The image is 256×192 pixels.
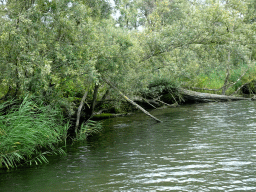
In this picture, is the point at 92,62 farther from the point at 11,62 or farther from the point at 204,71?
the point at 204,71

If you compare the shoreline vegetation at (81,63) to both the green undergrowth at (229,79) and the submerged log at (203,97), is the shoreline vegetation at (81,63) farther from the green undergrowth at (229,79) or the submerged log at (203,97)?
the green undergrowth at (229,79)

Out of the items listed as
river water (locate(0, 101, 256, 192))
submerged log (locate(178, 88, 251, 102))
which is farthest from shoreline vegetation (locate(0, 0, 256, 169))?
river water (locate(0, 101, 256, 192))

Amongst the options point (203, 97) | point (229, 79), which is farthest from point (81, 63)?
point (229, 79)

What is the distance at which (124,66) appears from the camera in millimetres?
14609

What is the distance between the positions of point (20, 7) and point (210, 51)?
1176 cm

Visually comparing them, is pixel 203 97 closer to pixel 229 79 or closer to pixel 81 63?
pixel 229 79

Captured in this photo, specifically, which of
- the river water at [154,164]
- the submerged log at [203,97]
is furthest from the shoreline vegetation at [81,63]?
the river water at [154,164]

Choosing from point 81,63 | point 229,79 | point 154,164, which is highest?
point 81,63

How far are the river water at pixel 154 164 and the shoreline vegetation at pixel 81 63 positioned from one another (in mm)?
904

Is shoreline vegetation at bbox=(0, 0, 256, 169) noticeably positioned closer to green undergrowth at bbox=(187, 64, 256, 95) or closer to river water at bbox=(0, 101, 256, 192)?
green undergrowth at bbox=(187, 64, 256, 95)

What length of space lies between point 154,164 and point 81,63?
5.44m

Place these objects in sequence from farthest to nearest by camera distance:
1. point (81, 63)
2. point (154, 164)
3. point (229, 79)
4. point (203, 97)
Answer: point (229, 79), point (203, 97), point (81, 63), point (154, 164)

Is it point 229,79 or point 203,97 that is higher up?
point 229,79

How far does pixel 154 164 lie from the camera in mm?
7938
